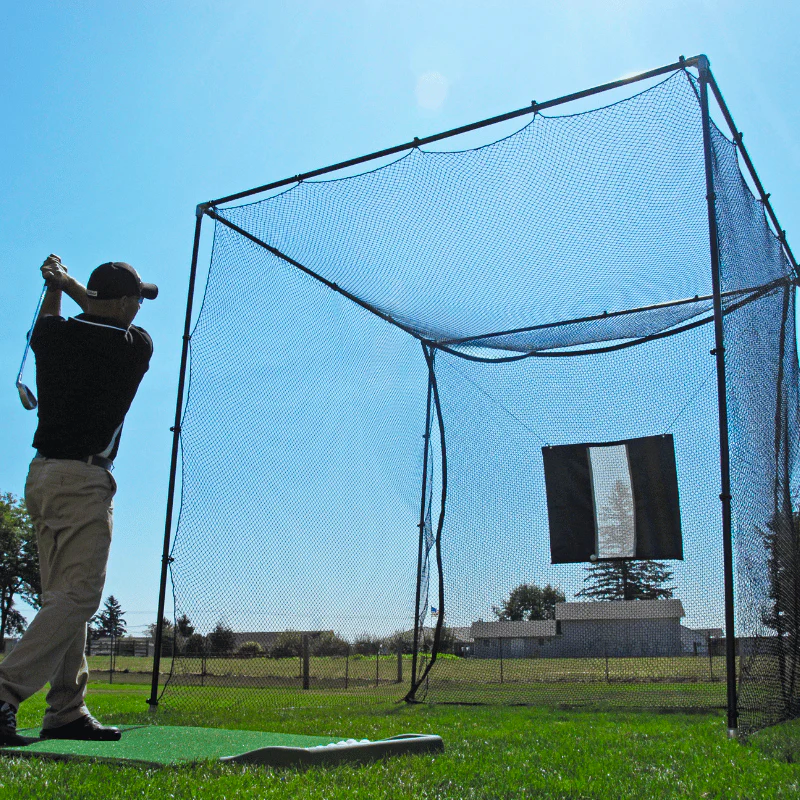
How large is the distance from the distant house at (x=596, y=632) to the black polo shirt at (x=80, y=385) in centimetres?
456

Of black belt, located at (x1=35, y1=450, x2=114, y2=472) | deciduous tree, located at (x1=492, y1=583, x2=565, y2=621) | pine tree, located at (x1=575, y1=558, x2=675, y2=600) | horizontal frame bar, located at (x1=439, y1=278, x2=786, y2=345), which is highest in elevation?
horizontal frame bar, located at (x1=439, y1=278, x2=786, y2=345)

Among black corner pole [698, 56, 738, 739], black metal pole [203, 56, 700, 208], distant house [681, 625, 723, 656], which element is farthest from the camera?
distant house [681, 625, 723, 656]

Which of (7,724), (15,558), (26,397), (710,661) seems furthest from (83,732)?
(15,558)

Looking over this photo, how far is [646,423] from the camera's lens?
20.2 feet

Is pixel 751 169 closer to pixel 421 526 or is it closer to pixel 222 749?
pixel 421 526

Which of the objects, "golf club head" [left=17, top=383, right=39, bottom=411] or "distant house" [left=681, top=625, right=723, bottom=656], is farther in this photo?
"distant house" [left=681, top=625, right=723, bottom=656]

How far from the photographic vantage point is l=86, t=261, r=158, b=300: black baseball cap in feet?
10.1

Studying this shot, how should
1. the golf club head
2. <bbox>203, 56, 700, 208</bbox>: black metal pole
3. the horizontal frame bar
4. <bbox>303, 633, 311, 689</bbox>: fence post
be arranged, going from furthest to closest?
<bbox>303, 633, 311, 689</bbox>: fence post → the horizontal frame bar → <bbox>203, 56, 700, 208</bbox>: black metal pole → the golf club head

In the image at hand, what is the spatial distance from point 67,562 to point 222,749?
0.89 metres

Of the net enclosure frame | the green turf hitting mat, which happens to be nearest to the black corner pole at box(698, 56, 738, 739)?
the net enclosure frame

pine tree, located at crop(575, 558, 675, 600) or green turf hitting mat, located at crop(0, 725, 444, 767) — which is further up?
pine tree, located at crop(575, 558, 675, 600)

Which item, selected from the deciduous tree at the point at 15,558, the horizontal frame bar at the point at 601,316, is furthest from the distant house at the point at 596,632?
the deciduous tree at the point at 15,558

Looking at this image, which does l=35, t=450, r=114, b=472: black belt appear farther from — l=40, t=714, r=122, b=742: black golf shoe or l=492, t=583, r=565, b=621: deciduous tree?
l=492, t=583, r=565, b=621: deciduous tree

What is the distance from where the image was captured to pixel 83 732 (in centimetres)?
288
